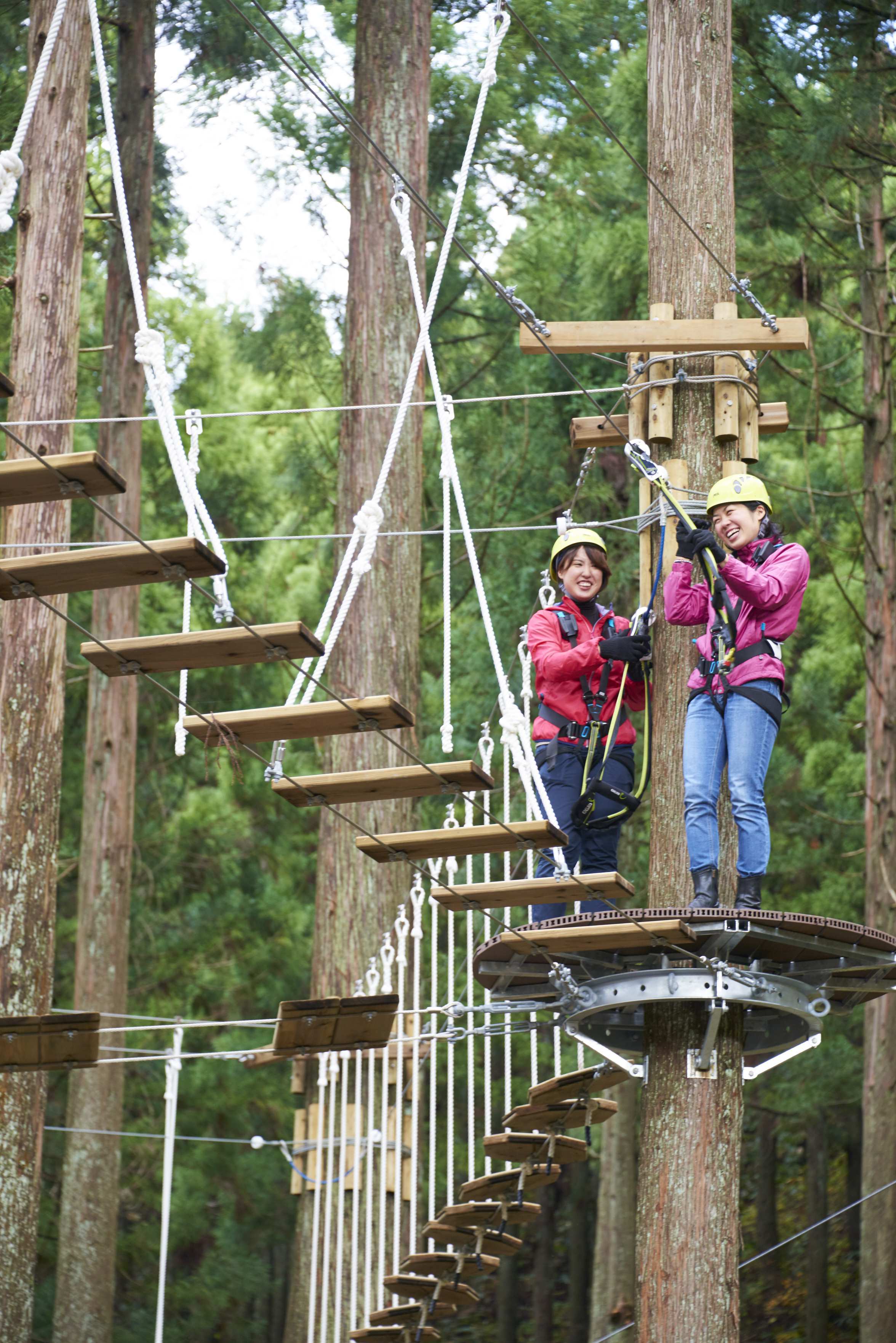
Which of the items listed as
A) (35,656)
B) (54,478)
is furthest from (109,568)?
(35,656)

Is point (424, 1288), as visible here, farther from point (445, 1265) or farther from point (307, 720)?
point (307, 720)

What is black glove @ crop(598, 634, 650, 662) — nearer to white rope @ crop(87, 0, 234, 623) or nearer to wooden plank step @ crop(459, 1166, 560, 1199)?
white rope @ crop(87, 0, 234, 623)

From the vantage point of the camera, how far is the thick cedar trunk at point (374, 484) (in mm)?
6910

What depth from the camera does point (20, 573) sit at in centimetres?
323

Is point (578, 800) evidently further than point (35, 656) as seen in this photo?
No

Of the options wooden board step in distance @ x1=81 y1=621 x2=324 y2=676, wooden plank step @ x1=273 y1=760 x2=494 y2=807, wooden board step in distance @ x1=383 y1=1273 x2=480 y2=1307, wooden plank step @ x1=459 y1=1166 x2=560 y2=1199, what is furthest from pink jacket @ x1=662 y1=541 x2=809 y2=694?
wooden board step in distance @ x1=383 y1=1273 x2=480 y2=1307

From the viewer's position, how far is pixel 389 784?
372 centimetres

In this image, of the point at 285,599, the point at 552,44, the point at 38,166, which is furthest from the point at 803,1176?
the point at 38,166

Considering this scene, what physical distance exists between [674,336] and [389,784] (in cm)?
170

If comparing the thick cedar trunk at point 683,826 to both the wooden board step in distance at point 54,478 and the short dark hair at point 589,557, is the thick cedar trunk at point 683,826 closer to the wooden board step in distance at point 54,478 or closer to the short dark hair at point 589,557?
the short dark hair at point 589,557

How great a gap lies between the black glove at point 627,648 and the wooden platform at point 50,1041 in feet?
6.21

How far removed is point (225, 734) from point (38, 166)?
4242mm

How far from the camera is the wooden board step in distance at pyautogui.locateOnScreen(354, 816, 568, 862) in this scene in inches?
149

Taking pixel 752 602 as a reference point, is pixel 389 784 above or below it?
below
